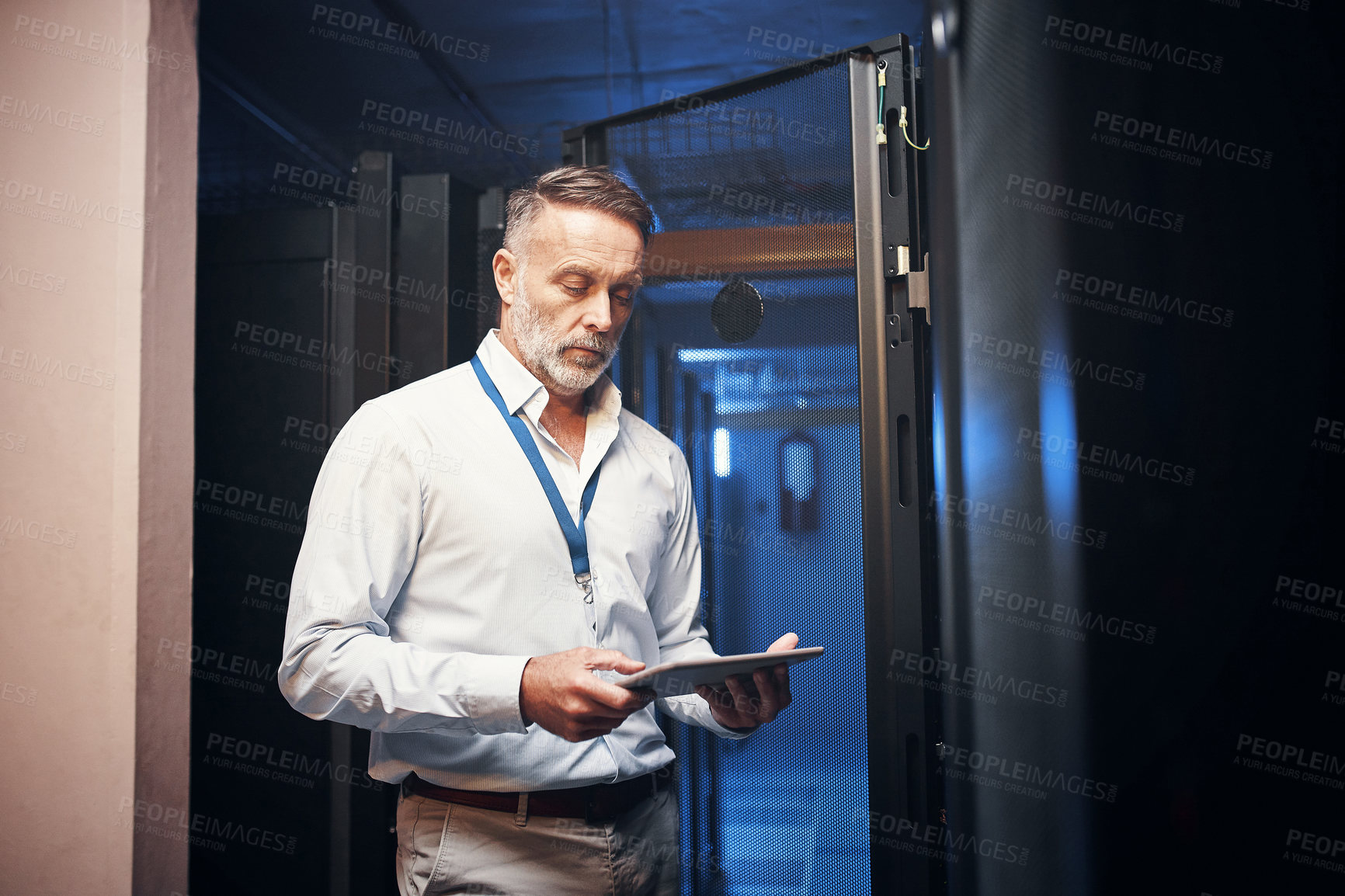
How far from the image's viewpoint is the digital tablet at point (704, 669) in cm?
114

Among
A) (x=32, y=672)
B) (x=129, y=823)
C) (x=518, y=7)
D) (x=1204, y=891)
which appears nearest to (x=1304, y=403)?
(x=1204, y=891)

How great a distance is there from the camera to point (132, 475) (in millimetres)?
1896

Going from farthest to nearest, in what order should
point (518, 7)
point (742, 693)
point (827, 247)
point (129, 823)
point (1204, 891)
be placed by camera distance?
point (518, 7), point (129, 823), point (827, 247), point (742, 693), point (1204, 891)

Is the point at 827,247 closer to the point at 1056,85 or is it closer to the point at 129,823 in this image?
the point at 1056,85

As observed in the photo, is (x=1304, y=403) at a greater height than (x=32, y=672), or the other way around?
(x=1304, y=403)

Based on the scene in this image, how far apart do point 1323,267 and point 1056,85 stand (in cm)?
48
